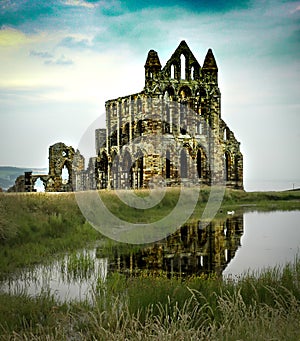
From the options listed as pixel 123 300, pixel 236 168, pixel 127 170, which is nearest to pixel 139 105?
pixel 127 170

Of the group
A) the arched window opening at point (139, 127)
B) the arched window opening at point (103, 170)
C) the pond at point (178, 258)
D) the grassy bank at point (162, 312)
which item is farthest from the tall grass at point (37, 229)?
the arched window opening at point (103, 170)

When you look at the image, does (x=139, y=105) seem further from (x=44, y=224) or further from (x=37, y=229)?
(x=37, y=229)

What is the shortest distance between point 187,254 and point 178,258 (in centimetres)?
79

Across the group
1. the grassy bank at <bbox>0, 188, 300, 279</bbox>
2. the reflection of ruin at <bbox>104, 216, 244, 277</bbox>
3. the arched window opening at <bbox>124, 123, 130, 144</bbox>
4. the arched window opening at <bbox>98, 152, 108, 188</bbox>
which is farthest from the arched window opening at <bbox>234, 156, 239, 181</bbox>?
the reflection of ruin at <bbox>104, 216, 244, 277</bbox>

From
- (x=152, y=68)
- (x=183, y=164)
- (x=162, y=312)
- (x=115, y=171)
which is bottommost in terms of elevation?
(x=162, y=312)

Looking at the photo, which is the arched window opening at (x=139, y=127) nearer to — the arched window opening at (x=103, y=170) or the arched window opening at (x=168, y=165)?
the arched window opening at (x=168, y=165)

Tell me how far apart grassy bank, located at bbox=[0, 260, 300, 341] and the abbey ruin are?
1202 inches

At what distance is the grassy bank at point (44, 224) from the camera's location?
47.8 feet

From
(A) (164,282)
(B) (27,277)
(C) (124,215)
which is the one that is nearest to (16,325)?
(A) (164,282)

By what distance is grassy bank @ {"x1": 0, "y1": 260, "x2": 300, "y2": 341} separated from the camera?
6.94 m

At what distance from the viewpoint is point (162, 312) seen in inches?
344

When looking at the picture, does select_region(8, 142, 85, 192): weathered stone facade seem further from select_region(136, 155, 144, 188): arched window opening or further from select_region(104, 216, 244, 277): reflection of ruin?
select_region(104, 216, 244, 277): reflection of ruin

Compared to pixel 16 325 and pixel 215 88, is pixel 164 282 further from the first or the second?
pixel 215 88

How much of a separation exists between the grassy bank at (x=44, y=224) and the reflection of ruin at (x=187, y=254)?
2050 millimetres
